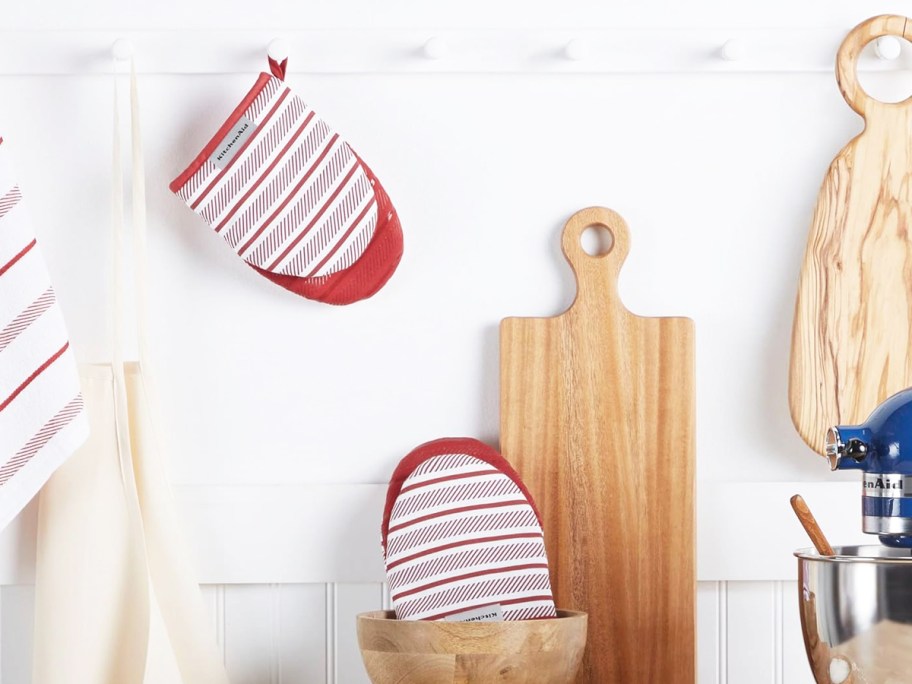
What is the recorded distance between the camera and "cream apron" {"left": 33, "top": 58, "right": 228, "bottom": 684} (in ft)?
3.12

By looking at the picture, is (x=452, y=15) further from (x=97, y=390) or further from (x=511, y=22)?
(x=97, y=390)

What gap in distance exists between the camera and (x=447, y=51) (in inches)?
40.7

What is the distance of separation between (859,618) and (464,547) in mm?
359

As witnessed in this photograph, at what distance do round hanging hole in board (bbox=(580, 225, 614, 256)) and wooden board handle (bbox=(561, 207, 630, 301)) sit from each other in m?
0.01

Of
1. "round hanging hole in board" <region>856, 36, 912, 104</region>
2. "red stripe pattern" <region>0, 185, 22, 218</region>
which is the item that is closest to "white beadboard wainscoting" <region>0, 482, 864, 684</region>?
"red stripe pattern" <region>0, 185, 22, 218</region>

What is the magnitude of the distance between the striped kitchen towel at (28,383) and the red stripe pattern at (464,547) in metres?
0.33

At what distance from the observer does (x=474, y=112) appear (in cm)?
105

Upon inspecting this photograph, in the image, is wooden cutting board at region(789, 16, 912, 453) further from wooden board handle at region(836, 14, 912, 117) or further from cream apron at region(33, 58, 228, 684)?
cream apron at region(33, 58, 228, 684)

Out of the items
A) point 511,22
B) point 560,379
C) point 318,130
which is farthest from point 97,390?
point 511,22

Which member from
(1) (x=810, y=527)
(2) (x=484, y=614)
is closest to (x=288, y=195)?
(2) (x=484, y=614)

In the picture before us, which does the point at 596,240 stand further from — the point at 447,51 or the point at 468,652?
the point at 468,652

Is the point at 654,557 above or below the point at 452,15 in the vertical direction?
below

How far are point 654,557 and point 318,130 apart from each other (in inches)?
22.0

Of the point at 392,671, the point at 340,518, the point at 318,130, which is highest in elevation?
the point at 318,130
